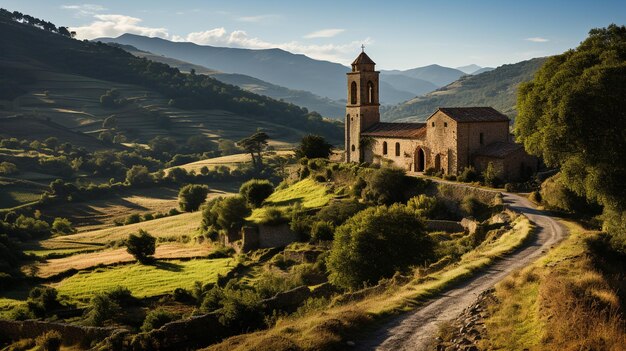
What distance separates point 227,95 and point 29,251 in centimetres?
14100

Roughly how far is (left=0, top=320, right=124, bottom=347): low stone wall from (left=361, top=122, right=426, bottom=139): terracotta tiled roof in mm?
33515

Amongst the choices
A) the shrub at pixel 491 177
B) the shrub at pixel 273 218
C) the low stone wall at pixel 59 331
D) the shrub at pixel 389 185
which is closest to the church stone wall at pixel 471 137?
the shrub at pixel 491 177

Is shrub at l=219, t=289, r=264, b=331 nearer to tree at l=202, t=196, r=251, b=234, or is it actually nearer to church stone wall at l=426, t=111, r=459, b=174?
church stone wall at l=426, t=111, r=459, b=174

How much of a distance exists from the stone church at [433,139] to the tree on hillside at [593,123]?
18.7 meters

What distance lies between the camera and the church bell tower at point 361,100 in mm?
56062

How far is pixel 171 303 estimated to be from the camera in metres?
36.5

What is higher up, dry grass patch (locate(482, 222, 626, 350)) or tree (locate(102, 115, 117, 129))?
tree (locate(102, 115, 117, 129))

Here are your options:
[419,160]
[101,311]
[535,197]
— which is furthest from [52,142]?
[535,197]

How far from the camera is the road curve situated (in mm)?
14492

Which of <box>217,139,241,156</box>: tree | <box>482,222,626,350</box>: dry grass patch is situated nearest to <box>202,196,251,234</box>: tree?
<box>482,222,626,350</box>: dry grass patch

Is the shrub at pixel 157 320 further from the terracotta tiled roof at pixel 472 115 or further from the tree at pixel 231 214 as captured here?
the terracotta tiled roof at pixel 472 115

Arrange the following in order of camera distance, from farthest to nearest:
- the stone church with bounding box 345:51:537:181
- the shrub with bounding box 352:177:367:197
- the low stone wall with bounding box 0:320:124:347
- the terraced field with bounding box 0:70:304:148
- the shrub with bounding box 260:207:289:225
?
the terraced field with bounding box 0:70:304:148
the shrub with bounding box 352:177:367:197
the shrub with bounding box 260:207:289:225
the stone church with bounding box 345:51:537:181
the low stone wall with bounding box 0:320:124:347

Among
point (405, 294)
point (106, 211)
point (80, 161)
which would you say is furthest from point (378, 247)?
point (80, 161)

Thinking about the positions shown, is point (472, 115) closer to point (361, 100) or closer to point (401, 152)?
point (401, 152)
